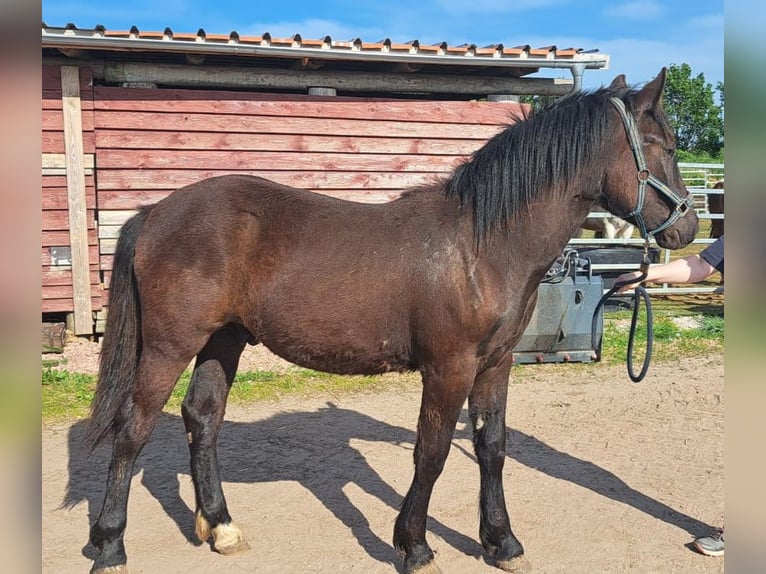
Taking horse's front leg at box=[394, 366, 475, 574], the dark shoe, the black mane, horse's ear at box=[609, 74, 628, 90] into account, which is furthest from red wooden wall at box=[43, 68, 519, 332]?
the dark shoe

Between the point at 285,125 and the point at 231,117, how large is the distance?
0.61m

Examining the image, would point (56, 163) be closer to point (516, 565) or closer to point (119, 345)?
point (119, 345)

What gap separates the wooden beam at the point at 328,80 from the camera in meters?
7.24

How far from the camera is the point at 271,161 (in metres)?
7.68

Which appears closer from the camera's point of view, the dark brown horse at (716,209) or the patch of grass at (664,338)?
the patch of grass at (664,338)

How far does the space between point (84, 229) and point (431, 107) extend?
4.23 meters

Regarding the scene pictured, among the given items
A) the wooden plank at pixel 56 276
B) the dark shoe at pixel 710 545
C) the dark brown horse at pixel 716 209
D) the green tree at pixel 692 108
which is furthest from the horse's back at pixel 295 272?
the green tree at pixel 692 108

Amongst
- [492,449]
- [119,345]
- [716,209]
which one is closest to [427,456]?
[492,449]

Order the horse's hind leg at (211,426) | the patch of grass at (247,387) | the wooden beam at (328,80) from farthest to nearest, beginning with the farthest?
the wooden beam at (328,80) < the patch of grass at (247,387) < the horse's hind leg at (211,426)

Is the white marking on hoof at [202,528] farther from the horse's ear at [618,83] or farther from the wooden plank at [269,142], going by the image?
the wooden plank at [269,142]

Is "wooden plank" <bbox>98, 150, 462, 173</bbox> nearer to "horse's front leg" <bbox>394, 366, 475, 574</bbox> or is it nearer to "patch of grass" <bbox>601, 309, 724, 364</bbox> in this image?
"patch of grass" <bbox>601, 309, 724, 364</bbox>

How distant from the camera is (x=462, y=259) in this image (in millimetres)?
3123
